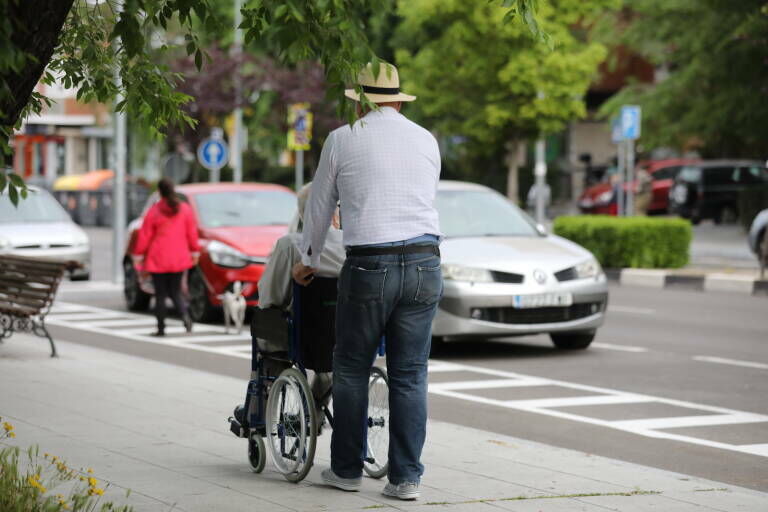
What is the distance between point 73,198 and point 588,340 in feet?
126

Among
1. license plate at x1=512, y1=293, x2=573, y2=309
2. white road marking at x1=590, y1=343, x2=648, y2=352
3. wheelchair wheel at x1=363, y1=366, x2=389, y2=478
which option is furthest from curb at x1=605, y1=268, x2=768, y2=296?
wheelchair wheel at x1=363, y1=366, x2=389, y2=478

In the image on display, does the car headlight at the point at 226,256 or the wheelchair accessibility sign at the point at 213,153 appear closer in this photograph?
the car headlight at the point at 226,256

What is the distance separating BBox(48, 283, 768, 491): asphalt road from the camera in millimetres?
8898

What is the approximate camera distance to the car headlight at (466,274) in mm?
13055

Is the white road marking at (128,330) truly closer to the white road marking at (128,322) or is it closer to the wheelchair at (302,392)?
the white road marking at (128,322)

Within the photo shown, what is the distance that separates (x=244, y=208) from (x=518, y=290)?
5.48 meters

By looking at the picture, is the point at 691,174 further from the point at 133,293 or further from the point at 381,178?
the point at 381,178

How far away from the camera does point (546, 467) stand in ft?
24.5

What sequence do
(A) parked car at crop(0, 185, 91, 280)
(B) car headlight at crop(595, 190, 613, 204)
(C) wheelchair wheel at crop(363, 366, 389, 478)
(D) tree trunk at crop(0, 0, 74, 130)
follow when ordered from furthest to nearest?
(B) car headlight at crop(595, 190, 613, 204) → (A) parked car at crop(0, 185, 91, 280) → (C) wheelchair wheel at crop(363, 366, 389, 478) → (D) tree trunk at crop(0, 0, 74, 130)

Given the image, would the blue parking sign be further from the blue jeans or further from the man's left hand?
the blue jeans

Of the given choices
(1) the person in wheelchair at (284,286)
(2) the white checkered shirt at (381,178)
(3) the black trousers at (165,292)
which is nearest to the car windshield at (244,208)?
(3) the black trousers at (165,292)

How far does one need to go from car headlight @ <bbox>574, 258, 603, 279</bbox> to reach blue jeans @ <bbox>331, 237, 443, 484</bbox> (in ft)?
24.0

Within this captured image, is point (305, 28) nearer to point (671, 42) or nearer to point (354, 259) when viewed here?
point (354, 259)

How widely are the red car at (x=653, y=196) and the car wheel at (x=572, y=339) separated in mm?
27543
